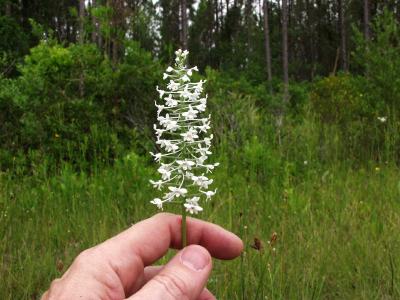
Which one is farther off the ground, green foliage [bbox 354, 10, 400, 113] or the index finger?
green foliage [bbox 354, 10, 400, 113]

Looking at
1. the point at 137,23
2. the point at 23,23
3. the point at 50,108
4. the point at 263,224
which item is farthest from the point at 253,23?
the point at 263,224

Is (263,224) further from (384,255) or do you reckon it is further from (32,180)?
(32,180)

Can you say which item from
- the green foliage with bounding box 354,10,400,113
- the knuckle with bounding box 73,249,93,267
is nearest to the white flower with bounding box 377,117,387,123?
the green foliage with bounding box 354,10,400,113

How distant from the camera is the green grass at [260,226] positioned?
9.29ft

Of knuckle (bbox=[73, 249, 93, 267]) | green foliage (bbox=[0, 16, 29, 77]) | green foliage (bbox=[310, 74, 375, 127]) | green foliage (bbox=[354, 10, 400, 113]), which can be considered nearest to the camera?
knuckle (bbox=[73, 249, 93, 267])

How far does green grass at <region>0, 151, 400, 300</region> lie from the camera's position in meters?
2.83

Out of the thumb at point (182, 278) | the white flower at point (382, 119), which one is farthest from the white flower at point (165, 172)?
the white flower at point (382, 119)

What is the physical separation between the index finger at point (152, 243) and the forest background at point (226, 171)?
1.44 ft

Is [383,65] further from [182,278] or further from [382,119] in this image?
[182,278]

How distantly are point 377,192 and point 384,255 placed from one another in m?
1.53

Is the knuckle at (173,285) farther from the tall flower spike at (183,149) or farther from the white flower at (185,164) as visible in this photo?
the white flower at (185,164)

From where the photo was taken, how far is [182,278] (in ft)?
5.29

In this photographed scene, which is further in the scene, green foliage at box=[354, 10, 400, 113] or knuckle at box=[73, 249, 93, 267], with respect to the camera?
green foliage at box=[354, 10, 400, 113]

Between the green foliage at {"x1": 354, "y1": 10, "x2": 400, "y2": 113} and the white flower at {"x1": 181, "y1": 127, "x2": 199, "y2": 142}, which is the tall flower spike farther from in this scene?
the green foliage at {"x1": 354, "y1": 10, "x2": 400, "y2": 113}
